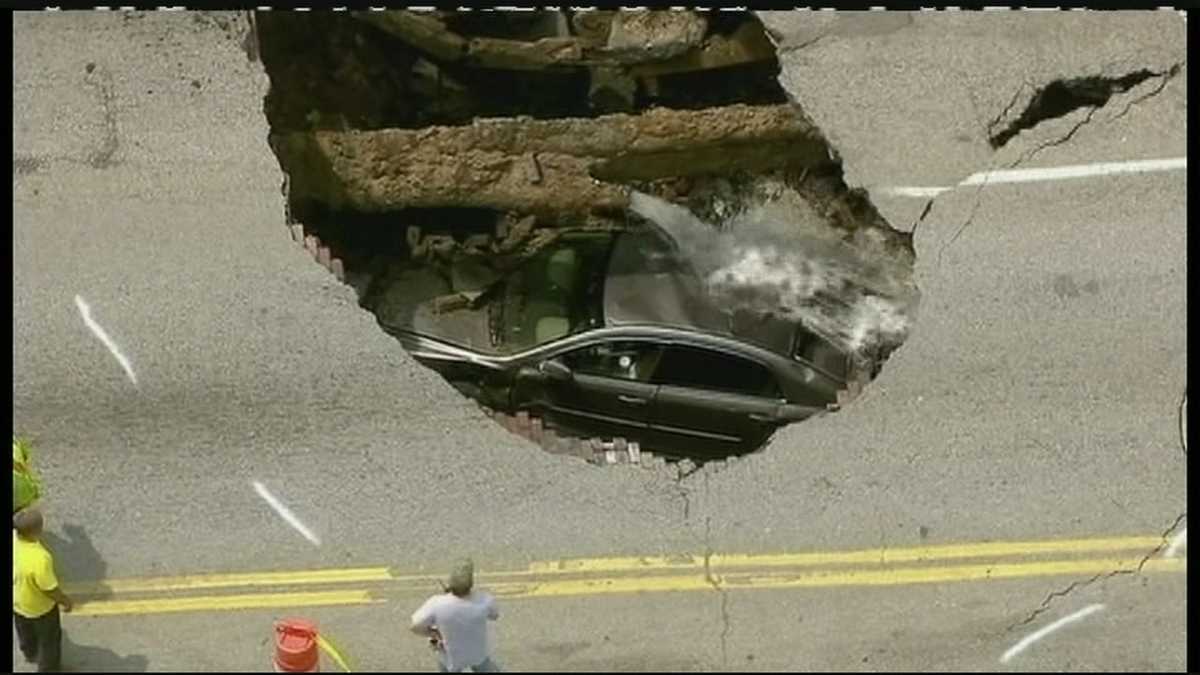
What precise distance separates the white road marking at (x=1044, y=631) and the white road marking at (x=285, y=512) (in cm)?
399

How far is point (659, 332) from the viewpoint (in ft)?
29.8

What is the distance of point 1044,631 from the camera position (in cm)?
833

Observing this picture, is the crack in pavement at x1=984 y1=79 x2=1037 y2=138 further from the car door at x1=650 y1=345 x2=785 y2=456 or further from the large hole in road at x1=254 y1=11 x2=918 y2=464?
the car door at x1=650 y1=345 x2=785 y2=456

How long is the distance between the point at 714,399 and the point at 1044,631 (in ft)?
7.65

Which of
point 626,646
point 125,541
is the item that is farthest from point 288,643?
point 626,646

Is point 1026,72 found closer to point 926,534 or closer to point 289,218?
point 926,534

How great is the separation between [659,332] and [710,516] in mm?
1235

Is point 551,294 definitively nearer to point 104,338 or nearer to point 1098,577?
point 104,338

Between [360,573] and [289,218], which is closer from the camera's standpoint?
[360,573]

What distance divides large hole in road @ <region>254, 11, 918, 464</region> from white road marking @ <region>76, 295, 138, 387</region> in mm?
1284

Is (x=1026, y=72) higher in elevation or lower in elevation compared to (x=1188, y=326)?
higher

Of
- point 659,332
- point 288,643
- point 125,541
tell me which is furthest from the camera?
point 659,332

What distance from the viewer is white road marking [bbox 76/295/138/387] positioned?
873 cm

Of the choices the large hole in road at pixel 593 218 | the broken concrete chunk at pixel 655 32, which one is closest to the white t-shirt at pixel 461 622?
the large hole in road at pixel 593 218
